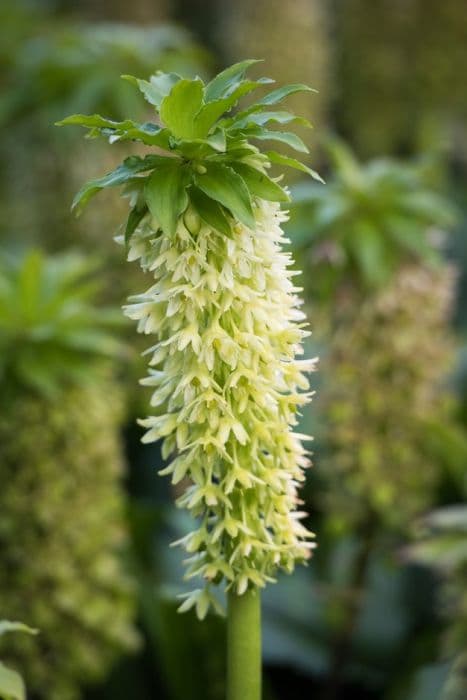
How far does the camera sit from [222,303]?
33.1 inches

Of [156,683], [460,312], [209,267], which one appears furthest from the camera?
[460,312]

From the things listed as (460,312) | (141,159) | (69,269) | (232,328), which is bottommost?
(232,328)

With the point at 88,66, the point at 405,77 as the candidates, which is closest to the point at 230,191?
the point at 88,66

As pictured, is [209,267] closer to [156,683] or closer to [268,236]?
[268,236]

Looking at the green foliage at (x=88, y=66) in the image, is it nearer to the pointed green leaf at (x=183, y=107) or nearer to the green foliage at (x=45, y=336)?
the green foliage at (x=45, y=336)

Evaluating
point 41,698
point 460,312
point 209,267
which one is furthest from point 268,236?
point 460,312

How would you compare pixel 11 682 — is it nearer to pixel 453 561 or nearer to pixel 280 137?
pixel 280 137

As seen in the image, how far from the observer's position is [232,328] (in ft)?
2.81

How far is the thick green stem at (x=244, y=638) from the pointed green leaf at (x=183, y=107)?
0.39m

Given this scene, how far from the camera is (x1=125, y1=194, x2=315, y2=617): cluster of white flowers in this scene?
0.84 metres

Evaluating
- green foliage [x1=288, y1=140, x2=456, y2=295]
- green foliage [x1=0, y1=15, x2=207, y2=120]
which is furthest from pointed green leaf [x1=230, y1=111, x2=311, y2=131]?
green foliage [x1=0, y1=15, x2=207, y2=120]

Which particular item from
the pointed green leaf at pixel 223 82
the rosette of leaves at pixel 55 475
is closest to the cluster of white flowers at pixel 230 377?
the pointed green leaf at pixel 223 82

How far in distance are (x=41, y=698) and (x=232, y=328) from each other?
4.51ft

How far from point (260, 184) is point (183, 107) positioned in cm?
9
